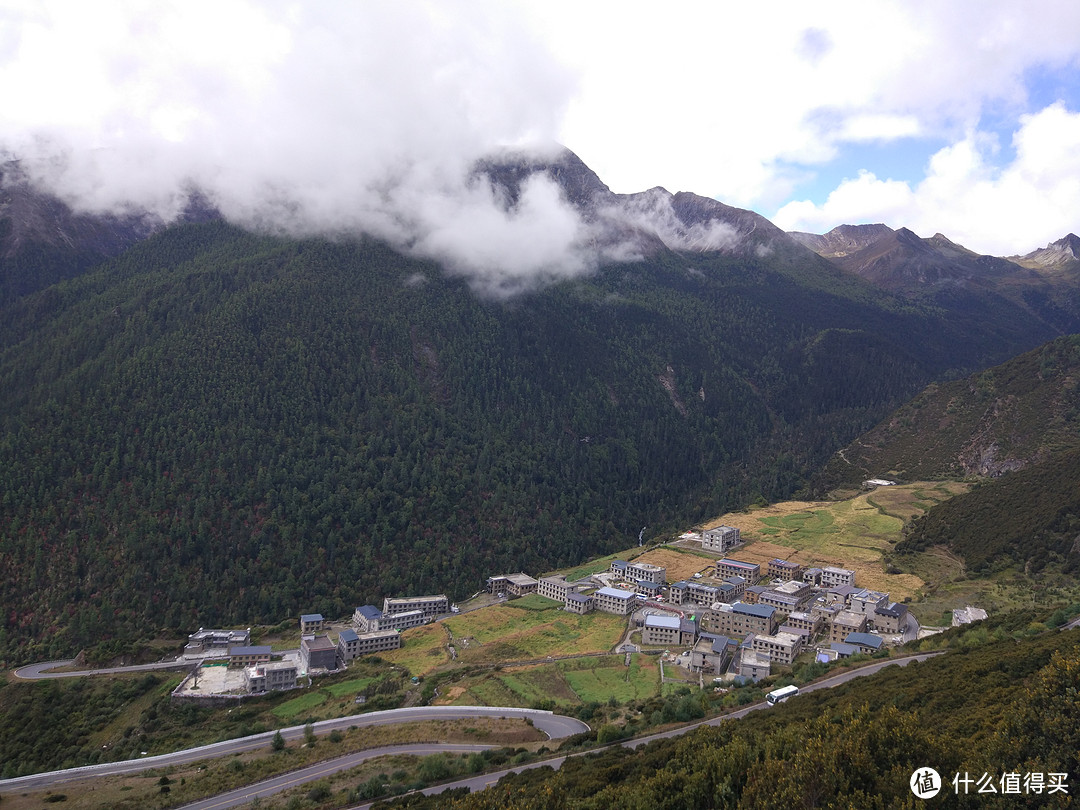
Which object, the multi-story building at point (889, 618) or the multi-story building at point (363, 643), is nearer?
the multi-story building at point (889, 618)

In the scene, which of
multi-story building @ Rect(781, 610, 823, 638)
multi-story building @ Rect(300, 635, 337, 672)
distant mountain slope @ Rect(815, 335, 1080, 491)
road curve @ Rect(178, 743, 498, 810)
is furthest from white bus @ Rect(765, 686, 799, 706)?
distant mountain slope @ Rect(815, 335, 1080, 491)

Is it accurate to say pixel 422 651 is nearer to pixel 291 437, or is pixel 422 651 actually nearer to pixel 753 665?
pixel 753 665

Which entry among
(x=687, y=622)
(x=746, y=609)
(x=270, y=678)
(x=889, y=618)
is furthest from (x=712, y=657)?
(x=270, y=678)

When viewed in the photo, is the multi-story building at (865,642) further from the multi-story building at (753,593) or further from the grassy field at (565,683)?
the grassy field at (565,683)

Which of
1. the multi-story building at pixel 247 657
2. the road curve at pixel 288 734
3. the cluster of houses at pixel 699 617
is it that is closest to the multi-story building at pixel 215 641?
the cluster of houses at pixel 699 617

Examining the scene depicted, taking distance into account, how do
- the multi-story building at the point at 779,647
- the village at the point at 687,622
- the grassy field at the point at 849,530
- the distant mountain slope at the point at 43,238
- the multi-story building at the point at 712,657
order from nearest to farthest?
the multi-story building at the point at 712,657, the multi-story building at the point at 779,647, the village at the point at 687,622, the grassy field at the point at 849,530, the distant mountain slope at the point at 43,238

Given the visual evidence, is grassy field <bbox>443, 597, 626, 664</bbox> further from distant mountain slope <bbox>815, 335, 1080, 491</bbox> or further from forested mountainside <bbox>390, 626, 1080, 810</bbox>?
distant mountain slope <bbox>815, 335, 1080, 491</bbox>
